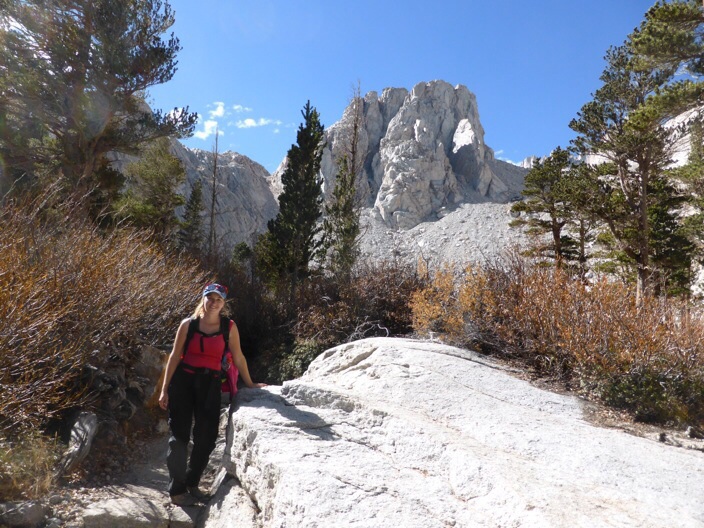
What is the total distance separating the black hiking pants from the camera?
3.87 meters

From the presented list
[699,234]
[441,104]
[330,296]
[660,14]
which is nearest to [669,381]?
[660,14]

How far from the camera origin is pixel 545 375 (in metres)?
5.90

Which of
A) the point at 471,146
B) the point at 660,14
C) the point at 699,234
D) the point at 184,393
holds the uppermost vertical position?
the point at 471,146

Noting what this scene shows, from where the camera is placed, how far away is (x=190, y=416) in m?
3.92

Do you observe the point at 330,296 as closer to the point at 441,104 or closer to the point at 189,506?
the point at 189,506

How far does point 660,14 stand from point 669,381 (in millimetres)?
7824

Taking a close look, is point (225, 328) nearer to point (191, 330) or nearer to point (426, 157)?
point (191, 330)

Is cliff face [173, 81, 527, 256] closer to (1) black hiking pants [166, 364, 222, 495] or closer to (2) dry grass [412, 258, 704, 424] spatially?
(2) dry grass [412, 258, 704, 424]

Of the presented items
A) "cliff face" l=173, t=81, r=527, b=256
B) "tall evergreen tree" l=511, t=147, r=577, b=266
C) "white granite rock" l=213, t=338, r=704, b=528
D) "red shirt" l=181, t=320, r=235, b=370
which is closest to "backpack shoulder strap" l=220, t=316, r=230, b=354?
"red shirt" l=181, t=320, r=235, b=370

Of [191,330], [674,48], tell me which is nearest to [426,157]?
[674,48]

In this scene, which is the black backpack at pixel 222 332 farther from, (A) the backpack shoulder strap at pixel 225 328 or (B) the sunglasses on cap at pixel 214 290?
(B) the sunglasses on cap at pixel 214 290

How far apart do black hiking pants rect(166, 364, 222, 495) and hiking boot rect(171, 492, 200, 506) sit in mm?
36

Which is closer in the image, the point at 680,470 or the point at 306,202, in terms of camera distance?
the point at 680,470

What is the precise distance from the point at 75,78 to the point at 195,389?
14.0 m
